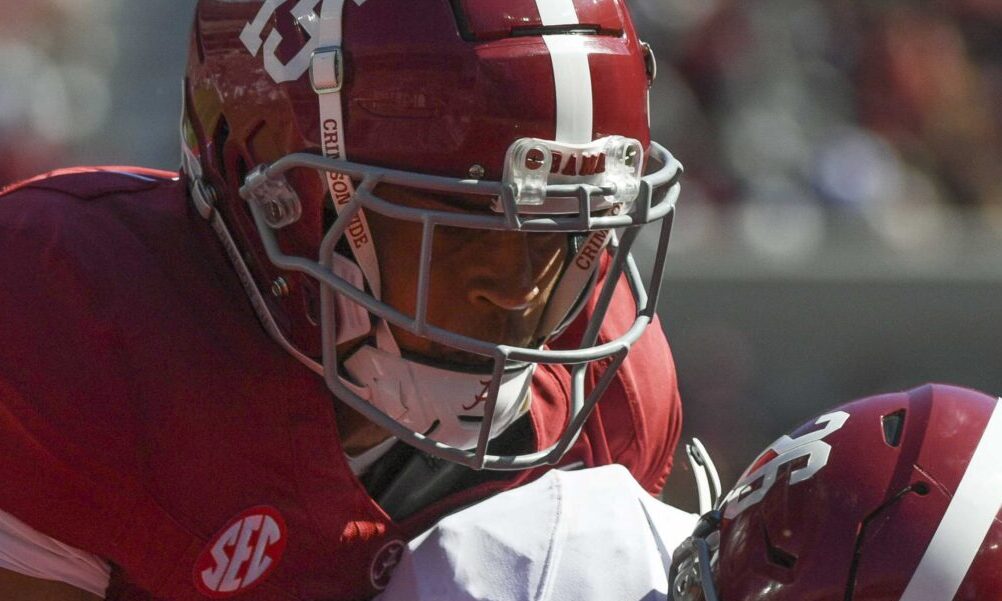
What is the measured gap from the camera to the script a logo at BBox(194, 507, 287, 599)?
1.27m

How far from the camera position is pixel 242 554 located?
129 cm

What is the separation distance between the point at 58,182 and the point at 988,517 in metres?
1.00

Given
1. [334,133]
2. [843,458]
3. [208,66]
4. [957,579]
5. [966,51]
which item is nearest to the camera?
[957,579]

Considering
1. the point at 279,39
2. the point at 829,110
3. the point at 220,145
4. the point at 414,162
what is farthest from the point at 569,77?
the point at 829,110

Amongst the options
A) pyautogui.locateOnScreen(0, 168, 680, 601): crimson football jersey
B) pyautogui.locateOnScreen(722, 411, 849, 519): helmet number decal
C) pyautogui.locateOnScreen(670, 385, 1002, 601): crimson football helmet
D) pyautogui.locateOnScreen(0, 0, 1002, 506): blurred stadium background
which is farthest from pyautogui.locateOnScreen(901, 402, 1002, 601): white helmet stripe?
pyautogui.locateOnScreen(0, 0, 1002, 506): blurred stadium background

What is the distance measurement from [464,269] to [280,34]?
30cm

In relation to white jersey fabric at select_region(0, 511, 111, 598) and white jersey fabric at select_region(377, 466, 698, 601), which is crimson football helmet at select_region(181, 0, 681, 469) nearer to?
white jersey fabric at select_region(377, 466, 698, 601)

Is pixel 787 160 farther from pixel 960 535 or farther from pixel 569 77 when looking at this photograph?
pixel 960 535

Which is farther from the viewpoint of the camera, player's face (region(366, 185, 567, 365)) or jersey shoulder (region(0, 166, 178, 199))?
jersey shoulder (region(0, 166, 178, 199))

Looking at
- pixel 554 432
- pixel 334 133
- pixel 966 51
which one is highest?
pixel 334 133

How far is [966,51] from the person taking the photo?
3869 millimetres

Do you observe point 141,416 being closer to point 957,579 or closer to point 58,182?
point 58,182

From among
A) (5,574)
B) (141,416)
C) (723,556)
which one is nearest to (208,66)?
(141,416)

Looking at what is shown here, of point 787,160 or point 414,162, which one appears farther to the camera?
point 787,160
